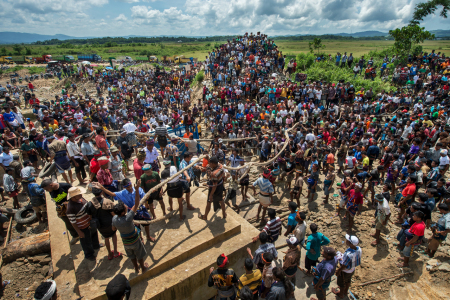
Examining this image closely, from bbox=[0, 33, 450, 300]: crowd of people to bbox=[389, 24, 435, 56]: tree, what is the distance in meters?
1.43

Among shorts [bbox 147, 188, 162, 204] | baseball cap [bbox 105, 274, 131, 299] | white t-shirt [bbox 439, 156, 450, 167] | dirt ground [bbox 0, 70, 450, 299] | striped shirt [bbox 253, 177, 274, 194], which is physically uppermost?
shorts [bbox 147, 188, 162, 204]

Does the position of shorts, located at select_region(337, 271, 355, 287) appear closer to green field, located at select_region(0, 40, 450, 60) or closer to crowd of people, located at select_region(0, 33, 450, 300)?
crowd of people, located at select_region(0, 33, 450, 300)

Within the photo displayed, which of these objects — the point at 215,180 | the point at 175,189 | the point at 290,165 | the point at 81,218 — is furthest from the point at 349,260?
the point at 81,218

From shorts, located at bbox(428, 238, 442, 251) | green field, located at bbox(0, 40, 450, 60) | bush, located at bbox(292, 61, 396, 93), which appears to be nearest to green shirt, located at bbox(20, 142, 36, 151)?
shorts, located at bbox(428, 238, 442, 251)

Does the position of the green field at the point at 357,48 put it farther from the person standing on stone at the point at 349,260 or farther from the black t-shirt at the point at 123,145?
the person standing on stone at the point at 349,260

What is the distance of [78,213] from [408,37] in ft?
84.7

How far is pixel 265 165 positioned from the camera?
7391 millimetres

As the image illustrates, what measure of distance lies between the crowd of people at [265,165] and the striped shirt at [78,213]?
18 mm

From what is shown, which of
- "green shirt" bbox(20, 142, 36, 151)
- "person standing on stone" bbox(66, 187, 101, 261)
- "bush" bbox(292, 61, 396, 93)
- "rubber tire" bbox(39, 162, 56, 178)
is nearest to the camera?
"person standing on stone" bbox(66, 187, 101, 261)

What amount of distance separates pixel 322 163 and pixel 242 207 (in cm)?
466

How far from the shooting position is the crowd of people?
14.3ft

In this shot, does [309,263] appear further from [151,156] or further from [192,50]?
[192,50]

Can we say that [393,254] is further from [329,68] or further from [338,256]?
[329,68]

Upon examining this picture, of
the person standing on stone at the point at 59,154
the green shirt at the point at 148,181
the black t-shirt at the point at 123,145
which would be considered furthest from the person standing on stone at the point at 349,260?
the person standing on stone at the point at 59,154
